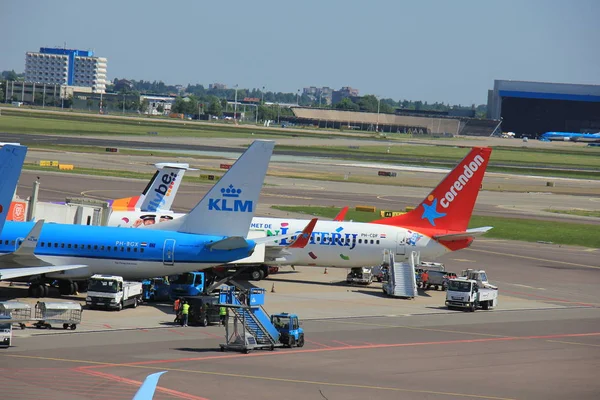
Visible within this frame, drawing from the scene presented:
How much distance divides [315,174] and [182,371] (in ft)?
410

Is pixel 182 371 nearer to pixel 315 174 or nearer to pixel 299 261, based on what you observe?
pixel 299 261

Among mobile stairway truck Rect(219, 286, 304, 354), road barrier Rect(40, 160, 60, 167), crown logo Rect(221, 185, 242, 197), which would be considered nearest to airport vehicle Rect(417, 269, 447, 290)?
crown logo Rect(221, 185, 242, 197)

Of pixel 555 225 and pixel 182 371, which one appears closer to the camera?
pixel 182 371

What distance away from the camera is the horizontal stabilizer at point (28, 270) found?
167ft

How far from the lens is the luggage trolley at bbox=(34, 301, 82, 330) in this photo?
156 feet

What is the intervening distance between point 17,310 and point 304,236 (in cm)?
2190

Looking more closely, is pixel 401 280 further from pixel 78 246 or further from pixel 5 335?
pixel 5 335

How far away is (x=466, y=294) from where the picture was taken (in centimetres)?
6006

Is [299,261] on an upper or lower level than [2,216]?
lower

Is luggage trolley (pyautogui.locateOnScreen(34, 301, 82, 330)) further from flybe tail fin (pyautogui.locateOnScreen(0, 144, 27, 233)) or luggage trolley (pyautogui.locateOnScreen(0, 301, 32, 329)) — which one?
flybe tail fin (pyautogui.locateOnScreen(0, 144, 27, 233))

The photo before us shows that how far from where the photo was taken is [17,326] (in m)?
47.3

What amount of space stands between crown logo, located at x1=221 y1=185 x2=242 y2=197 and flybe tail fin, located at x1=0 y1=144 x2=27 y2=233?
18736 millimetres

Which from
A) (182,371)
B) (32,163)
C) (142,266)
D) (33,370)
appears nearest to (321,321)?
(142,266)

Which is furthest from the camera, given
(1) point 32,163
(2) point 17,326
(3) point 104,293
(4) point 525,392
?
(1) point 32,163
